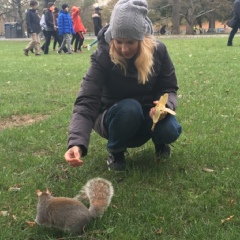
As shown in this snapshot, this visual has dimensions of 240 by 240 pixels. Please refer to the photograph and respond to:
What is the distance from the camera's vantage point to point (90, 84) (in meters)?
2.68

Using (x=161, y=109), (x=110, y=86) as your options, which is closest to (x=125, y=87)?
(x=110, y=86)

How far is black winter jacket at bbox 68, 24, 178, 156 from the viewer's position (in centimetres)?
256

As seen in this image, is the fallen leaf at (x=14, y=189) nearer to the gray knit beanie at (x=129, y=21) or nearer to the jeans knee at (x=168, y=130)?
the jeans knee at (x=168, y=130)

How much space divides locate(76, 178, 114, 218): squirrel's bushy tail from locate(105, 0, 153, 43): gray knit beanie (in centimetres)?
89

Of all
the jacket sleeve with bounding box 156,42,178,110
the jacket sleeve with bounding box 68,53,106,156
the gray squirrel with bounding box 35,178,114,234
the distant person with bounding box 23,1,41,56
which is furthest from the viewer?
the distant person with bounding box 23,1,41,56

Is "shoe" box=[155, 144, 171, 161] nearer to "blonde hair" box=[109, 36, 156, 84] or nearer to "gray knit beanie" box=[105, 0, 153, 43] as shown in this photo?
"blonde hair" box=[109, 36, 156, 84]

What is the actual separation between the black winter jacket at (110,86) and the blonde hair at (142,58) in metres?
0.08

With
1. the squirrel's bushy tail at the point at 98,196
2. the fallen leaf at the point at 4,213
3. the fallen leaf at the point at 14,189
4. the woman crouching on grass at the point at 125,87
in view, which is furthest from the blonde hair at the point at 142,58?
the fallen leaf at the point at 4,213

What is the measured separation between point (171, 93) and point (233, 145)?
2.64 feet

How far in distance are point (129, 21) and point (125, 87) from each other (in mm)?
511

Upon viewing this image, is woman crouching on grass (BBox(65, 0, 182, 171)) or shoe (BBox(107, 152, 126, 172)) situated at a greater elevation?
woman crouching on grass (BBox(65, 0, 182, 171))

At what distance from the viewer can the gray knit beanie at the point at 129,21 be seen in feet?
8.15

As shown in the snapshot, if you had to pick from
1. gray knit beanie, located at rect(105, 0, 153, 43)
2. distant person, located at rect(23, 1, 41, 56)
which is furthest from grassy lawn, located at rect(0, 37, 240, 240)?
distant person, located at rect(23, 1, 41, 56)

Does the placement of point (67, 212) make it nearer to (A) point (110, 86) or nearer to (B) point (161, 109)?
(B) point (161, 109)
